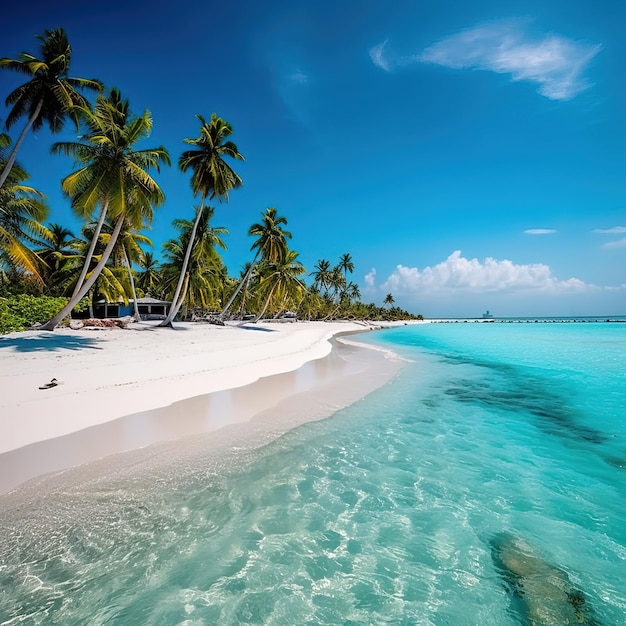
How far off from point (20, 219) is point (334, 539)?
809 inches

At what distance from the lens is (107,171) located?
1717 centimetres

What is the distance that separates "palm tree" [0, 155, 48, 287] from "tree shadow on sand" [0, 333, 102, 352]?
8.66ft

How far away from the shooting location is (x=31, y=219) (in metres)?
17.0

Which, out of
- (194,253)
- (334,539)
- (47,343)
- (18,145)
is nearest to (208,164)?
(194,253)

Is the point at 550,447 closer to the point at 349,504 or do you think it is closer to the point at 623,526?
the point at 623,526

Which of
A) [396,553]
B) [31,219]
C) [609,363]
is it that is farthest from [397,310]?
[396,553]

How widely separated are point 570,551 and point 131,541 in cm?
460

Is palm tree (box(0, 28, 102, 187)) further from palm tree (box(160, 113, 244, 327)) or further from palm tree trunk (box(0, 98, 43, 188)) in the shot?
palm tree (box(160, 113, 244, 327))

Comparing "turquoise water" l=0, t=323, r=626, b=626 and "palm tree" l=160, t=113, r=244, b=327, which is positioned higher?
"palm tree" l=160, t=113, r=244, b=327

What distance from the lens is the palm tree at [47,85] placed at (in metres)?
16.1

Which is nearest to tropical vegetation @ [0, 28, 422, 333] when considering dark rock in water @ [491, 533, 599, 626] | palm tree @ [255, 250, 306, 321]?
palm tree @ [255, 250, 306, 321]

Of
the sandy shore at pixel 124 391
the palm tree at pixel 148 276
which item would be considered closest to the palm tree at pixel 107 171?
the sandy shore at pixel 124 391

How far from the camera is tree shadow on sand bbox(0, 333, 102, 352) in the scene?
13135mm

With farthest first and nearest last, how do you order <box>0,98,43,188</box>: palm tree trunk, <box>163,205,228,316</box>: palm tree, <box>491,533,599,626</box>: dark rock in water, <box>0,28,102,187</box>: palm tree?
<box>163,205,228,316</box>: palm tree, <box>0,28,102,187</box>: palm tree, <box>0,98,43,188</box>: palm tree trunk, <box>491,533,599,626</box>: dark rock in water
